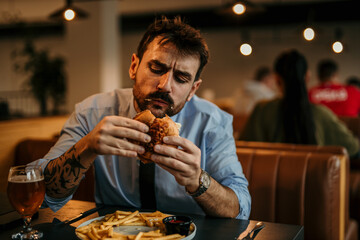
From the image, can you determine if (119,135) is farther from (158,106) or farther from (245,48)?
(245,48)

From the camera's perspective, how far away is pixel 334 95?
5637 mm

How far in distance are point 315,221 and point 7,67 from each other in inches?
526

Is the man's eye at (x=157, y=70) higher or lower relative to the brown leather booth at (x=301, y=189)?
higher

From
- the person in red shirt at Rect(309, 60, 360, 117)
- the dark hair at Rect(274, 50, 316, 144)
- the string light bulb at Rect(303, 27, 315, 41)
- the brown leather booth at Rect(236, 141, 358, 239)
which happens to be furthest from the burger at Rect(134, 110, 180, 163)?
the person in red shirt at Rect(309, 60, 360, 117)

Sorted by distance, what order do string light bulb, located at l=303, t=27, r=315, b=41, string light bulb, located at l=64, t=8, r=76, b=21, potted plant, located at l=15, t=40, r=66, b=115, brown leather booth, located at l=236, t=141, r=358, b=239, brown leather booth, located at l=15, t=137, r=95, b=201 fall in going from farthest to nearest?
potted plant, located at l=15, t=40, r=66, b=115, string light bulb, located at l=64, t=8, r=76, b=21, string light bulb, located at l=303, t=27, r=315, b=41, brown leather booth, located at l=15, t=137, r=95, b=201, brown leather booth, located at l=236, t=141, r=358, b=239

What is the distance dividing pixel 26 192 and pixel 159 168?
738mm

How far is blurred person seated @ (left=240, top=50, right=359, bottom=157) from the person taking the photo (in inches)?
122

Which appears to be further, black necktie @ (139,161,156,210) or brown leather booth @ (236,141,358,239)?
brown leather booth @ (236,141,358,239)

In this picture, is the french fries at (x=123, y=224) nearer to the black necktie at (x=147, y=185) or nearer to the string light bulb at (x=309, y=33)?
the black necktie at (x=147, y=185)

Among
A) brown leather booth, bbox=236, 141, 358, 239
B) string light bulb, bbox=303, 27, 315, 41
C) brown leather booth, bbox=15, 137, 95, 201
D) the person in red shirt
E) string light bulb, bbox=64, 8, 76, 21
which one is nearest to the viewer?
brown leather booth, bbox=236, 141, 358, 239

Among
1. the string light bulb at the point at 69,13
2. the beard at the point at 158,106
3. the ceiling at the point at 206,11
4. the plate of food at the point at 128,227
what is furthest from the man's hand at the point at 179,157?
the ceiling at the point at 206,11

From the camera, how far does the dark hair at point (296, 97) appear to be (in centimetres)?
309

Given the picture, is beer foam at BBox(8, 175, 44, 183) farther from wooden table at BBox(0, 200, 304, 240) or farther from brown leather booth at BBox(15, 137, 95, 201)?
brown leather booth at BBox(15, 137, 95, 201)

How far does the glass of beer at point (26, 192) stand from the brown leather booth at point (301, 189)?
1.39m
